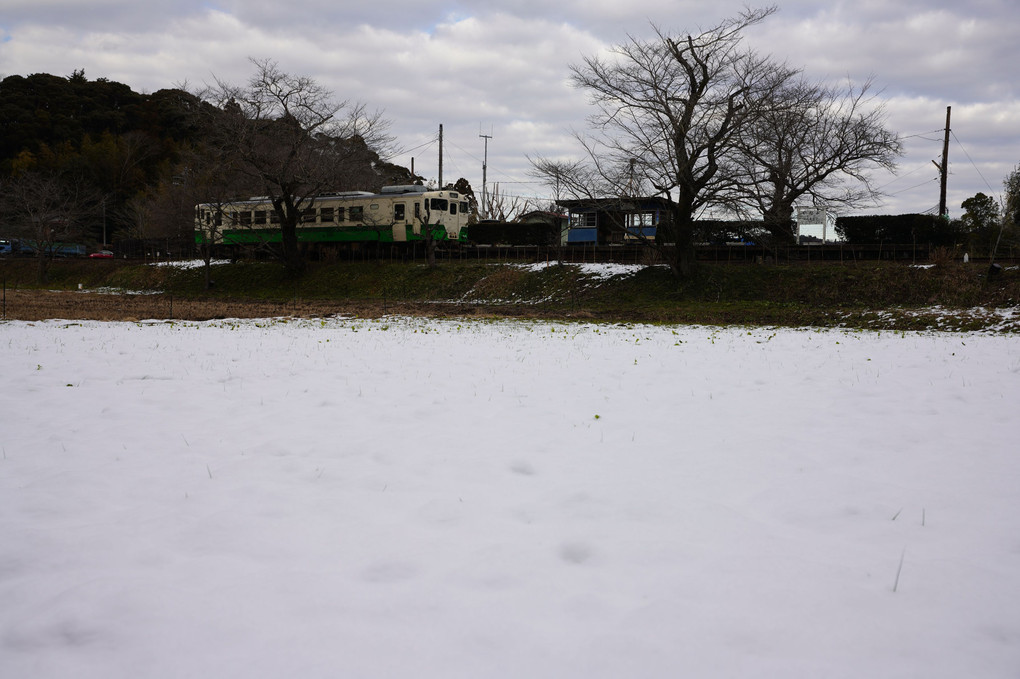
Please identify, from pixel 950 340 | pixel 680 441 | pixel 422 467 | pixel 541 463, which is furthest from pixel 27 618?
pixel 950 340

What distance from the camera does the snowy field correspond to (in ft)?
7.90

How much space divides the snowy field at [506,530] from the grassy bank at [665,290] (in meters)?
12.4

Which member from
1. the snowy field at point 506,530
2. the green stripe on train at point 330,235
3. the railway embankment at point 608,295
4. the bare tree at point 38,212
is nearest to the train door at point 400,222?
the green stripe on train at point 330,235

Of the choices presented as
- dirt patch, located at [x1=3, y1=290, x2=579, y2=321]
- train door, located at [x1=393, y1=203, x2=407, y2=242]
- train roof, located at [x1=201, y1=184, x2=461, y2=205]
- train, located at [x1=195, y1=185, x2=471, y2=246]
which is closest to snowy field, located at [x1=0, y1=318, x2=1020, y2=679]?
dirt patch, located at [x1=3, y1=290, x2=579, y2=321]

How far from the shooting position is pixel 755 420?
222 inches

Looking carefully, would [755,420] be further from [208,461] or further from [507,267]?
[507,267]

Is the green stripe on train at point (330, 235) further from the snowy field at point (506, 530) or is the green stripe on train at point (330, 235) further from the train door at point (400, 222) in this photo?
the snowy field at point (506, 530)

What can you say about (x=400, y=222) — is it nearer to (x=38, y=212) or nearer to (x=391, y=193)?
(x=391, y=193)

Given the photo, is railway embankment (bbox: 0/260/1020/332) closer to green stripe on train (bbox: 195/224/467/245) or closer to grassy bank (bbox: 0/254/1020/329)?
grassy bank (bbox: 0/254/1020/329)

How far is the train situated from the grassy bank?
68.0 inches

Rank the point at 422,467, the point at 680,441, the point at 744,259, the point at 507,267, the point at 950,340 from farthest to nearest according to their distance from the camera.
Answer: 1. the point at 507,267
2. the point at 744,259
3. the point at 950,340
4. the point at 680,441
5. the point at 422,467

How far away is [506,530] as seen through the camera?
134 inches

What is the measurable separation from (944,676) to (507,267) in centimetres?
2724

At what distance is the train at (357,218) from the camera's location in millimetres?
32062
